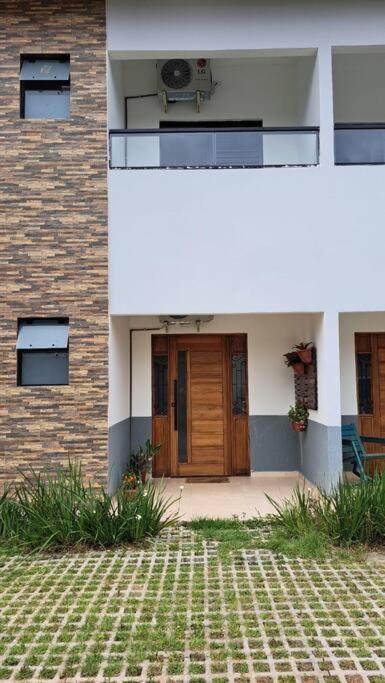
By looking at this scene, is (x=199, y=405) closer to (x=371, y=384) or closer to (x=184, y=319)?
(x=184, y=319)

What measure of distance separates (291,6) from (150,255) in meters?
4.59

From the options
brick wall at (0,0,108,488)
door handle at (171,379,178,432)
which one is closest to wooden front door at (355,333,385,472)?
door handle at (171,379,178,432)

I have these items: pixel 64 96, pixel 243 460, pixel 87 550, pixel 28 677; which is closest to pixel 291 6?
pixel 64 96

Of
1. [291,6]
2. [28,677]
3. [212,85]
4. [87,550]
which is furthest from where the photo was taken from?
[212,85]

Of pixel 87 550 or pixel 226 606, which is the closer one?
pixel 226 606

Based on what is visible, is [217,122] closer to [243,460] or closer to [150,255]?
[150,255]

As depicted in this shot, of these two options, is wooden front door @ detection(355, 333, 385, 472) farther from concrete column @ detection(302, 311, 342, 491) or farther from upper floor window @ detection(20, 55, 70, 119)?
upper floor window @ detection(20, 55, 70, 119)

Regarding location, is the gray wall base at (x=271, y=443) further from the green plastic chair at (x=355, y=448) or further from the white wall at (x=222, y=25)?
the white wall at (x=222, y=25)

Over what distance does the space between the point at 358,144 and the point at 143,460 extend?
6387 millimetres

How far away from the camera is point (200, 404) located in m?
9.64

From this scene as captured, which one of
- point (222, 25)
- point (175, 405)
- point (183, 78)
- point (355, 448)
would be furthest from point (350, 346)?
point (222, 25)

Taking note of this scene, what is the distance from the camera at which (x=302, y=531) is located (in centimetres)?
569

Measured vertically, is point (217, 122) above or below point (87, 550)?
above

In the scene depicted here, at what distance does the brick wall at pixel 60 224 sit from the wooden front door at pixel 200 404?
212 centimetres
